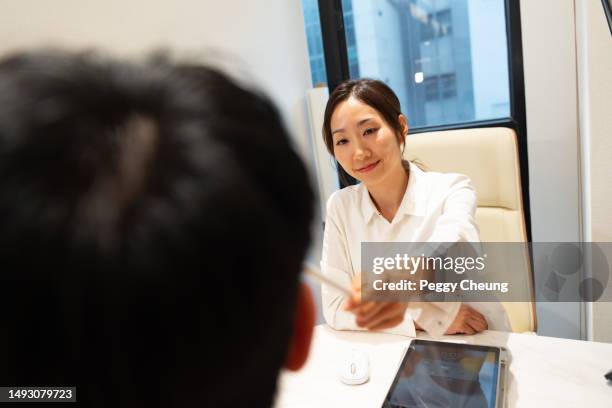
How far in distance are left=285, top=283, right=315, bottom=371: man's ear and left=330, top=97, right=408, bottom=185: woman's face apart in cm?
A: 104

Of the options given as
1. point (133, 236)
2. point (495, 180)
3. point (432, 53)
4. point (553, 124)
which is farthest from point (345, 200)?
point (133, 236)

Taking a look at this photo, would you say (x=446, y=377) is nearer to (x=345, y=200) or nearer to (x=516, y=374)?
(x=516, y=374)

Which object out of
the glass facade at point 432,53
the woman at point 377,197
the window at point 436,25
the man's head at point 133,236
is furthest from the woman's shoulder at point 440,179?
the man's head at point 133,236

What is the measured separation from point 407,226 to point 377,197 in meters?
0.16

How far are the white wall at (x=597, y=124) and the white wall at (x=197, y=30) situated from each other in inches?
39.7

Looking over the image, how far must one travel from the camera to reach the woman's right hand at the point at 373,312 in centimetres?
56

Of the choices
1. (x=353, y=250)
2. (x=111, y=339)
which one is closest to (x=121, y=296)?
(x=111, y=339)

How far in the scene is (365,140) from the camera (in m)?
1.33

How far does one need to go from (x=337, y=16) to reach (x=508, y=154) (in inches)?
58.6

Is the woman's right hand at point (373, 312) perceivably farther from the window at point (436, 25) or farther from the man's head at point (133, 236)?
the window at point (436, 25)

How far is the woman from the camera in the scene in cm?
117

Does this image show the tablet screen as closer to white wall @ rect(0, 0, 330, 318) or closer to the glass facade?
white wall @ rect(0, 0, 330, 318)

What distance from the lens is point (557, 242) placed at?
1.89m

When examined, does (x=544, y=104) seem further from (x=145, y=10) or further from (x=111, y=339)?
(x=111, y=339)
